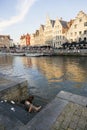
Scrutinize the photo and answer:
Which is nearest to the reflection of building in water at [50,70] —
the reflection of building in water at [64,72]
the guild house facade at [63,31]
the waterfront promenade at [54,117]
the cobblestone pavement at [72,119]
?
the reflection of building in water at [64,72]

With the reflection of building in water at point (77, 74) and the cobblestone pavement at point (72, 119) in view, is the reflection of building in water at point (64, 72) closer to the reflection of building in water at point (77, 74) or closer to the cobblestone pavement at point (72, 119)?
the reflection of building in water at point (77, 74)

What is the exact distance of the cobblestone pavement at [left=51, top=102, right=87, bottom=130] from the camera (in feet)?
18.0

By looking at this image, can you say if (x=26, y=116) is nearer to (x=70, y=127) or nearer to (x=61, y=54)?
(x=70, y=127)

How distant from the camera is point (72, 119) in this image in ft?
19.3

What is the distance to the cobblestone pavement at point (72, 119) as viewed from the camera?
548 cm

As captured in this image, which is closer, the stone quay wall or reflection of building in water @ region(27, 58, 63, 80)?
the stone quay wall

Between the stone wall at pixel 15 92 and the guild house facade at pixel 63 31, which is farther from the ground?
the guild house facade at pixel 63 31

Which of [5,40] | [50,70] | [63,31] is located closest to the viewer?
[50,70]

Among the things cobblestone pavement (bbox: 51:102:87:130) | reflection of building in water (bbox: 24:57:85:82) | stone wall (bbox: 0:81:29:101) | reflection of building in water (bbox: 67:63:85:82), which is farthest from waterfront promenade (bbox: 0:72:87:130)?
reflection of building in water (bbox: 24:57:85:82)

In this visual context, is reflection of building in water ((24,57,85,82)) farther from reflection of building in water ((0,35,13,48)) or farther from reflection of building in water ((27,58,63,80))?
reflection of building in water ((0,35,13,48))

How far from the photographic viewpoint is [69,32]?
55.7 meters

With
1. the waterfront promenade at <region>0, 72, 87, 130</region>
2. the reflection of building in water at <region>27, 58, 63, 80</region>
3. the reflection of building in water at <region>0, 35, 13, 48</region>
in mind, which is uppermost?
the reflection of building in water at <region>0, 35, 13, 48</region>

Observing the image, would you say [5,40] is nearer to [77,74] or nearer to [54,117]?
[77,74]

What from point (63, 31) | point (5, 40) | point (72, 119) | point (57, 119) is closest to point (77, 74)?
point (72, 119)
